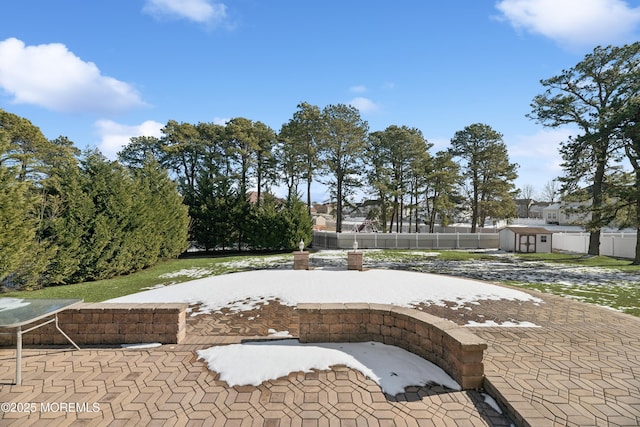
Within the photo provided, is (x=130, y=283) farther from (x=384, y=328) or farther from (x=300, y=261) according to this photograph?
(x=384, y=328)

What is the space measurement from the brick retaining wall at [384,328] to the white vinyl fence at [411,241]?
18.7m

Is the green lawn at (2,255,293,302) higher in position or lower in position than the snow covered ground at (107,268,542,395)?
lower

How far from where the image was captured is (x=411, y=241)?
77.1ft

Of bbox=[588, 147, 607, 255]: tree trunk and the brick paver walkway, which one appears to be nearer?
the brick paver walkway

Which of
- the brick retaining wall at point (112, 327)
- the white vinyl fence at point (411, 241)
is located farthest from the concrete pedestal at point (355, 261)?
the white vinyl fence at point (411, 241)

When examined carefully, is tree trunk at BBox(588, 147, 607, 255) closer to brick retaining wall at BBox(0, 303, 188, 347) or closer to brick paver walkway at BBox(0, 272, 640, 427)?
brick paver walkway at BBox(0, 272, 640, 427)

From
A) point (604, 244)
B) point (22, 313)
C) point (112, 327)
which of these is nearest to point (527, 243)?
point (604, 244)

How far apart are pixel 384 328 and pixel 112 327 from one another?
13.1ft

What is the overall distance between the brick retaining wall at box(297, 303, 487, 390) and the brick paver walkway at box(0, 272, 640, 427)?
55cm

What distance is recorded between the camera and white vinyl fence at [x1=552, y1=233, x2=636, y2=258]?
17.5 m

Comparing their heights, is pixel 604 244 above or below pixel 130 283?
above

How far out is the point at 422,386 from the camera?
3.21 meters

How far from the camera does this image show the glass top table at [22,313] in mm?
3088

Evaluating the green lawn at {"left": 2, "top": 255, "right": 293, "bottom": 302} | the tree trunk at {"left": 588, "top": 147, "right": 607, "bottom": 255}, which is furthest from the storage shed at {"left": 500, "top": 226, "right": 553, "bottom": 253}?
the green lawn at {"left": 2, "top": 255, "right": 293, "bottom": 302}
